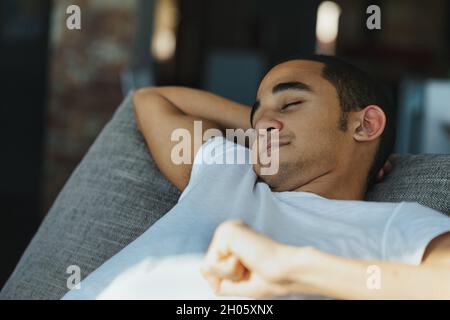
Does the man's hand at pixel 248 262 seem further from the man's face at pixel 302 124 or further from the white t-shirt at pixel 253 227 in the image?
the man's face at pixel 302 124

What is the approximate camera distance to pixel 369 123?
1.53m

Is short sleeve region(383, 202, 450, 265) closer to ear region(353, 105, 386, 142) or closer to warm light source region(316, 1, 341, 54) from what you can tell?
ear region(353, 105, 386, 142)

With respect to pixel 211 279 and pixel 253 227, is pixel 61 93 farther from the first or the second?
pixel 211 279

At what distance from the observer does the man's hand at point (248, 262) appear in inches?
43.3

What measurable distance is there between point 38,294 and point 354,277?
0.85m

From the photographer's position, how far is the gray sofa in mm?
1634

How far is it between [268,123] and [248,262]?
41cm

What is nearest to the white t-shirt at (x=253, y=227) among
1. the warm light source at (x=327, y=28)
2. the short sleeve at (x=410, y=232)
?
the short sleeve at (x=410, y=232)

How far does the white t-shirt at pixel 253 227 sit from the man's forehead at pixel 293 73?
0.70ft

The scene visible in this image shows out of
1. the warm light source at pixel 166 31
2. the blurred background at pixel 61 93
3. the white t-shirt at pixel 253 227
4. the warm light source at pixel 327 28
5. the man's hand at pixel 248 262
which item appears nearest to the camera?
the man's hand at pixel 248 262

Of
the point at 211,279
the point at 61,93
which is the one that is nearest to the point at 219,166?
the point at 211,279

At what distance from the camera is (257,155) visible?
1.48 m

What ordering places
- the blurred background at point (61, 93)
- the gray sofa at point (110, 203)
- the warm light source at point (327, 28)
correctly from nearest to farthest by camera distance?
the gray sofa at point (110, 203), the blurred background at point (61, 93), the warm light source at point (327, 28)
